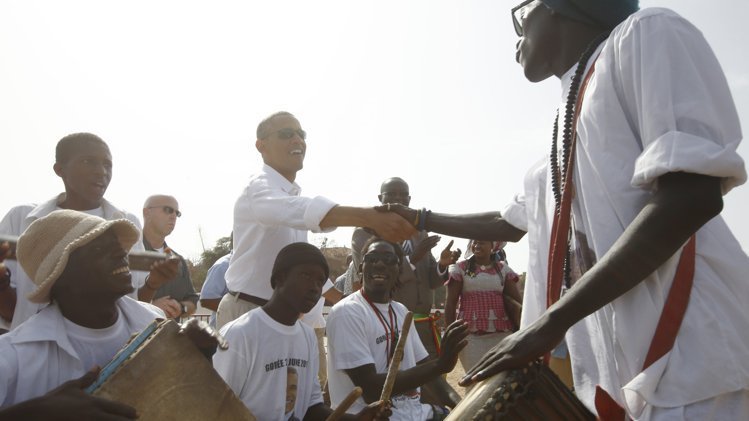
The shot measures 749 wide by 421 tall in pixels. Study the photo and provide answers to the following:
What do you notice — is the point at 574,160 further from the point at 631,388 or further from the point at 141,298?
the point at 141,298

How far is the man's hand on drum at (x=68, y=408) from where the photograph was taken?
2199 millimetres

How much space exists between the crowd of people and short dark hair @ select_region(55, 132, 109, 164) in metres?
0.01

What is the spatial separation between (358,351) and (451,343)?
0.77m

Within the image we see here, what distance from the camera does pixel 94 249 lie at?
2.90m

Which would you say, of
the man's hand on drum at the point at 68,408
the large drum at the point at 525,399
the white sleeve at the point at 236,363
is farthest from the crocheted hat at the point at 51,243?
the large drum at the point at 525,399

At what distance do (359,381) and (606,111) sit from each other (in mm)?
2828

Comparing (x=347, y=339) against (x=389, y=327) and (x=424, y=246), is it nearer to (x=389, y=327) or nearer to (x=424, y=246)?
(x=389, y=327)

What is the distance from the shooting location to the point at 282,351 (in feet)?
12.6

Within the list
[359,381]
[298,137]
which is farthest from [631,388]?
[298,137]

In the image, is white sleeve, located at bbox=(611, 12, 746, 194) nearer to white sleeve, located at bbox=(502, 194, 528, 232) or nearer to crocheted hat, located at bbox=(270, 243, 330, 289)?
white sleeve, located at bbox=(502, 194, 528, 232)

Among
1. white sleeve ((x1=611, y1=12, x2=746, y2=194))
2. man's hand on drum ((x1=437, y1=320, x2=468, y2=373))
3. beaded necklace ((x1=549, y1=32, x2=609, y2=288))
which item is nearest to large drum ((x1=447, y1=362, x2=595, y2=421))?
beaded necklace ((x1=549, y1=32, x2=609, y2=288))

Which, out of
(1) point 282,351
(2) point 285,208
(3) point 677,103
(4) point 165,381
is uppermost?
(3) point 677,103

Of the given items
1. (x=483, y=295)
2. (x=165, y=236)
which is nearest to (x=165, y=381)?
(x=165, y=236)

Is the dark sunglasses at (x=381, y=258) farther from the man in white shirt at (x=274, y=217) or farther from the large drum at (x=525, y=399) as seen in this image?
the large drum at (x=525, y=399)
